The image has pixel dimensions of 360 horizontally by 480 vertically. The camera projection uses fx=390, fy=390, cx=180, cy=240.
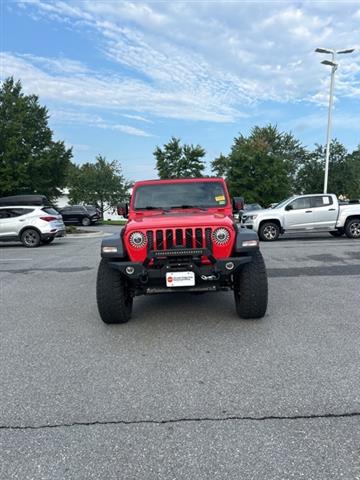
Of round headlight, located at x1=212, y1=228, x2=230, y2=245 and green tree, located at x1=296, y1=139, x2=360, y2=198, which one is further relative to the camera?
green tree, located at x1=296, y1=139, x2=360, y2=198

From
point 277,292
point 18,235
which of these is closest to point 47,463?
point 277,292

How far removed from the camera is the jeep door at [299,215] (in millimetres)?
14297

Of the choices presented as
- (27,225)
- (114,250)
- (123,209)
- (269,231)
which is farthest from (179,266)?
(27,225)

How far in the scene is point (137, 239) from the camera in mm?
4445

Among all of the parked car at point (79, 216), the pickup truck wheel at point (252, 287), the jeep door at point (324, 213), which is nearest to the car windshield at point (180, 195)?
the pickup truck wheel at point (252, 287)

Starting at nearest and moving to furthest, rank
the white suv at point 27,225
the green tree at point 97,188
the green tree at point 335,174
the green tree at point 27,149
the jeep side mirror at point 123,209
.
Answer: the jeep side mirror at point 123,209 < the white suv at point 27,225 < the green tree at point 27,149 < the green tree at point 335,174 < the green tree at point 97,188

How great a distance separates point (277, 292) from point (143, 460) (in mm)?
4370

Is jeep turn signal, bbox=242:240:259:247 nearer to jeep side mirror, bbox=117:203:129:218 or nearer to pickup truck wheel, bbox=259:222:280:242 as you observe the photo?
jeep side mirror, bbox=117:203:129:218

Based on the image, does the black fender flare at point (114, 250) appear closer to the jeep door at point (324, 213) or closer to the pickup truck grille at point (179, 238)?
the pickup truck grille at point (179, 238)

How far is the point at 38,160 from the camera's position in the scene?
27.4 m

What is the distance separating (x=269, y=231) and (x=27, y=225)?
9.07 m

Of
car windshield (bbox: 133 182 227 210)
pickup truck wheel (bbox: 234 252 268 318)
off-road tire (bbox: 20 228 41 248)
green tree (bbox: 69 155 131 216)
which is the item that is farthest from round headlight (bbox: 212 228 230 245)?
green tree (bbox: 69 155 131 216)

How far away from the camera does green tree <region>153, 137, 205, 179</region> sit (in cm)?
4066

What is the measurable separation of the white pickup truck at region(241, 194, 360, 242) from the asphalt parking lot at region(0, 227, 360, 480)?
346 inches
